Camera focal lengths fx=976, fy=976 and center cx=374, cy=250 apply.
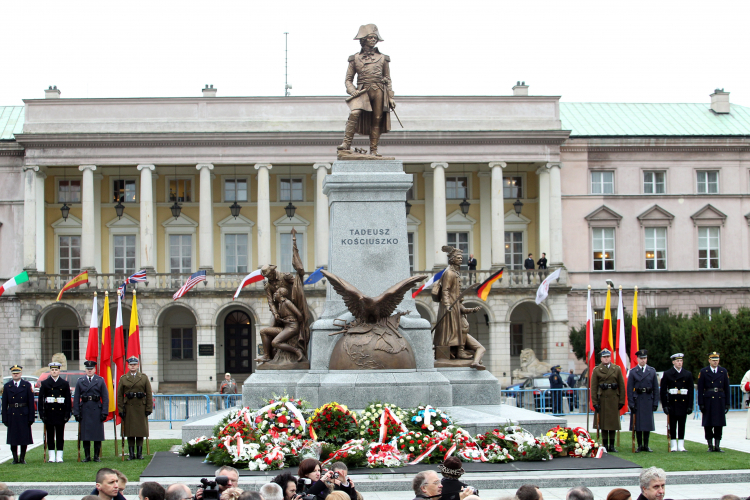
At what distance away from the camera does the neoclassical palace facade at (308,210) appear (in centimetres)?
5009

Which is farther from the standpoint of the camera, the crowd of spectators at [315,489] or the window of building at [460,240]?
the window of building at [460,240]

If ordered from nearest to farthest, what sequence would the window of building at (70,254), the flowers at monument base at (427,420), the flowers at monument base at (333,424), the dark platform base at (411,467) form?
the dark platform base at (411,467), the flowers at monument base at (333,424), the flowers at monument base at (427,420), the window of building at (70,254)

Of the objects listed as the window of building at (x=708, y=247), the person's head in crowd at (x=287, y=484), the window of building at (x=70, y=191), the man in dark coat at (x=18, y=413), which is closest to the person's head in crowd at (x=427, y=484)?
the person's head in crowd at (x=287, y=484)

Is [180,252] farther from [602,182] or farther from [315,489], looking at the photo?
[315,489]

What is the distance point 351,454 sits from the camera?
1252cm

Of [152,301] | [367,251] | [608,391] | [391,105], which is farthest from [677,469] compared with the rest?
[152,301]

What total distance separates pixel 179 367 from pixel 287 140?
13421mm

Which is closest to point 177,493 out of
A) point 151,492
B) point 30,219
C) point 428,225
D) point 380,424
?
point 151,492

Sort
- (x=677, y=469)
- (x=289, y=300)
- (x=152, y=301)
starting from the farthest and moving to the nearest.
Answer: (x=152, y=301) < (x=289, y=300) < (x=677, y=469)

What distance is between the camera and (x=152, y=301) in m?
49.2

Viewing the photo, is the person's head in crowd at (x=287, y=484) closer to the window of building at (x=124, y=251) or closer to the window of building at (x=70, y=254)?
the window of building at (x=124, y=251)

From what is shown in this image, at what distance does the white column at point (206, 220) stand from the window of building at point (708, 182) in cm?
2666

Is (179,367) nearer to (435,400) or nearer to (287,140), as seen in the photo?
(287,140)

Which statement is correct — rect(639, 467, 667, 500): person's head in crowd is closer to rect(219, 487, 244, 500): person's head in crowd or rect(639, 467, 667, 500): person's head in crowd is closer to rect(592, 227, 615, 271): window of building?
rect(219, 487, 244, 500): person's head in crowd
